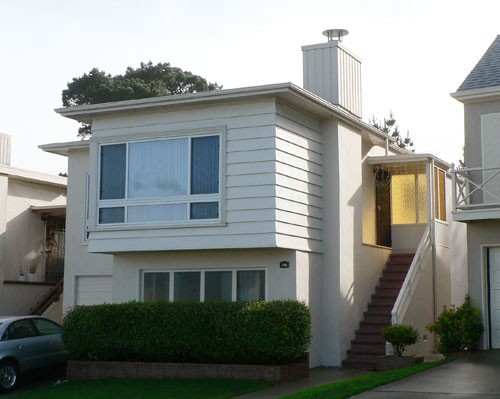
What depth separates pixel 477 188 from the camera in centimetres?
1598

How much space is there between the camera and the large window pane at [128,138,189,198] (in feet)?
53.5

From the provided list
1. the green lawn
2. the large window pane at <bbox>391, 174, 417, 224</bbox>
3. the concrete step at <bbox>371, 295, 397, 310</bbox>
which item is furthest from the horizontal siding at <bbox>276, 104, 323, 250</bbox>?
the large window pane at <bbox>391, 174, 417, 224</bbox>

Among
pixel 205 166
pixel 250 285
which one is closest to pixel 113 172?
pixel 205 166

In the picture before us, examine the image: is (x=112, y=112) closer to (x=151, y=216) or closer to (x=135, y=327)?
(x=151, y=216)

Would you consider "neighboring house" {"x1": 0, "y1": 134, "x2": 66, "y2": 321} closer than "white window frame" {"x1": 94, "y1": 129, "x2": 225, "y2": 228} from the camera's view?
No

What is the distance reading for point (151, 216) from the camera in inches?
651

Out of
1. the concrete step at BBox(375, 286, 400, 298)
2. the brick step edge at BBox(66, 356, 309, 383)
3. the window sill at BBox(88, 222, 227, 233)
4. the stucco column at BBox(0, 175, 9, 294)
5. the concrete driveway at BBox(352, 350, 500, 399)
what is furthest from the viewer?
the stucco column at BBox(0, 175, 9, 294)

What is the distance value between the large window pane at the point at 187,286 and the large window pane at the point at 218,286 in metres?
0.24

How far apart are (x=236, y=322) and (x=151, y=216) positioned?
125 inches

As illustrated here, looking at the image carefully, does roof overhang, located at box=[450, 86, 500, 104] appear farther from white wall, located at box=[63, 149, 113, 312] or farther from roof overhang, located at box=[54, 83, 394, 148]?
white wall, located at box=[63, 149, 113, 312]

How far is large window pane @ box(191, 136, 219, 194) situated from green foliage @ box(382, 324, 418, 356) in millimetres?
4430

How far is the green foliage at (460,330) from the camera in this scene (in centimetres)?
1577

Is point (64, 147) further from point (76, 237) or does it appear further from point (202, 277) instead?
point (202, 277)

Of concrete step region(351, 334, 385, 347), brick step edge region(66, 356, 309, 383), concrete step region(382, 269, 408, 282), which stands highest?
concrete step region(382, 269, 408, 282)
